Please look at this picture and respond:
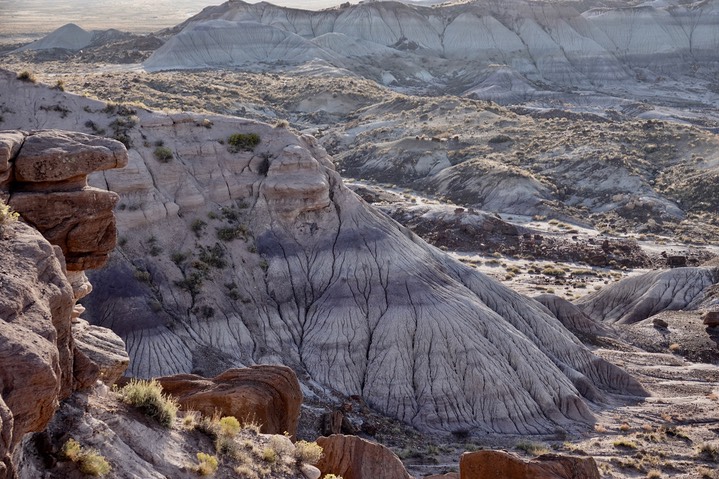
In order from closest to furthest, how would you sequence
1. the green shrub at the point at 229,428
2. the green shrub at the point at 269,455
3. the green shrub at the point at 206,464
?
the green shrub at the point at 206,464 → the green shrub at the point at 229,428 → the green shrub at the point at 269,455

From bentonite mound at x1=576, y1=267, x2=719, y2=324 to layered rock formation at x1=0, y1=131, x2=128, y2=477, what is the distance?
39942 mm

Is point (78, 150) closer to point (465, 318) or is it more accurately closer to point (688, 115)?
point (465, 318)

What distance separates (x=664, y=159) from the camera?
9350 cm

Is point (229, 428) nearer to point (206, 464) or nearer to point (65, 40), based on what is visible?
point (206, 464)

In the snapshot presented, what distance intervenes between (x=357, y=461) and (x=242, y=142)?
19149 mm

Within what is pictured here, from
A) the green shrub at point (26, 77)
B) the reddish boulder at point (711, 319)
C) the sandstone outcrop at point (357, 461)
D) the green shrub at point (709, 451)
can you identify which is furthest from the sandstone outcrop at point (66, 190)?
the reddish boulder at point (711, 319)

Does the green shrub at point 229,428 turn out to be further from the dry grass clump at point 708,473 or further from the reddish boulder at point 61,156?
the dry grass clump at point 708,473

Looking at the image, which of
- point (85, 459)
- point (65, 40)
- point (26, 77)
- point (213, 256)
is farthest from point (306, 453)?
point (65, 40)

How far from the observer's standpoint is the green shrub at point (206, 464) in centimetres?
1359

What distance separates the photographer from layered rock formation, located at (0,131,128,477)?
9.85m

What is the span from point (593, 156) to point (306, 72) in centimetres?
6469

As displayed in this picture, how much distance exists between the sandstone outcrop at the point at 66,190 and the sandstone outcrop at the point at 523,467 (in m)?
9.44

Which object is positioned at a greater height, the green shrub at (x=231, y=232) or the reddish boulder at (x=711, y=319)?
the green shrub at (x=231, y=232)

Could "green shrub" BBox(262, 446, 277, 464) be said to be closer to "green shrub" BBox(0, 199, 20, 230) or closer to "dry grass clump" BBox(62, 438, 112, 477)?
"dry grass clump" BBox(62, 438, 112, 477)
